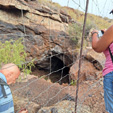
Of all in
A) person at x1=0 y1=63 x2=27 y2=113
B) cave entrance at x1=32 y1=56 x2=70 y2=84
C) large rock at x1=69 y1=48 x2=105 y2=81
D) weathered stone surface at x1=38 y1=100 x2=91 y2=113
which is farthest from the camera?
cave entrance at x1=32 y1=56 x2=70 y2=84

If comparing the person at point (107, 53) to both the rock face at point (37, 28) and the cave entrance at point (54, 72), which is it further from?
A: the cave entrance at point (54, 72)

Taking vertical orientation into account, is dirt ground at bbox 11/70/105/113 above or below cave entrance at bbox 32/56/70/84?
above

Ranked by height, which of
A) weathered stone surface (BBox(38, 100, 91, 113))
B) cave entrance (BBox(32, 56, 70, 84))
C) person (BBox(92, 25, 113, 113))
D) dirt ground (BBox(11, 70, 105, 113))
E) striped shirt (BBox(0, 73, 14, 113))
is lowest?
cave entrance (BBox(32, 56, 70, 84))

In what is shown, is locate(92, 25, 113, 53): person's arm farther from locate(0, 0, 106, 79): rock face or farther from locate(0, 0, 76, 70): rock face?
locate(0, 0, 76, 70): rock face

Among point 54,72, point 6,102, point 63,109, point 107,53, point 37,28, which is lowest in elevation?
point 54,72

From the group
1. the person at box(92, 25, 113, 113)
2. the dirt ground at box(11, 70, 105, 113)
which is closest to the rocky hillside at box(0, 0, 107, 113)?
the dirt ground at box(11, 70, 105, 113)

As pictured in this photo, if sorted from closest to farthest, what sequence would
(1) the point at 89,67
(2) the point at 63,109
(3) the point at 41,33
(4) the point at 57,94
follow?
(2) the point at 63,109 < (4) the point at 57,94 < (1) the point at 89,67 < (3) the point at 41,33

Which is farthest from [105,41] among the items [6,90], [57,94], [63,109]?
[57,94]

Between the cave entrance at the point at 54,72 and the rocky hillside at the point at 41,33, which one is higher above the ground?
the rocky hillside at the point at 41,33

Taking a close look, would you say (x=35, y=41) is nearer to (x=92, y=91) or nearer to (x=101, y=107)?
(x=92, y=91)

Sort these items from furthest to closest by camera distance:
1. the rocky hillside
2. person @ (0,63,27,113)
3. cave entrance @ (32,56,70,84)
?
1. cave entrance @ (32,56,70,84)
2. the rocky hillside
3. person @ (0,63,27,113)

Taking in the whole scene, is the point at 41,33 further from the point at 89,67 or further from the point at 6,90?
the point at 6,90

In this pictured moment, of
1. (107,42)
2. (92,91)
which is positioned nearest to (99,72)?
(92,91)

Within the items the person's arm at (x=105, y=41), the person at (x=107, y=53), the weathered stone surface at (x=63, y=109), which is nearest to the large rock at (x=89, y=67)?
the weathered stone surface at (x=63, y=109)
